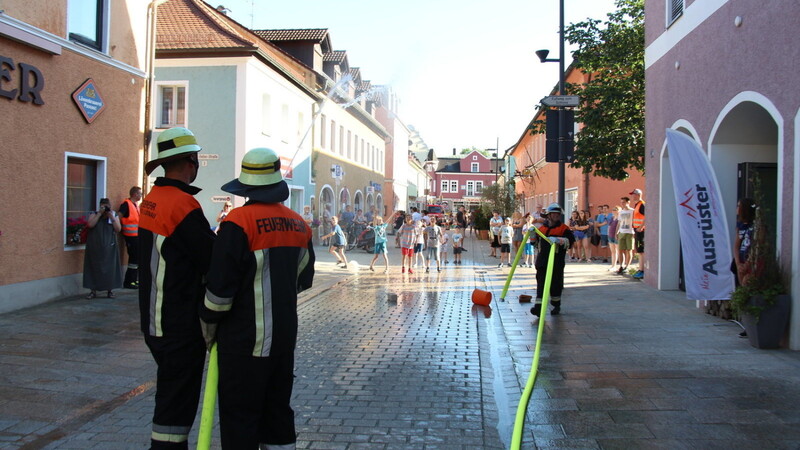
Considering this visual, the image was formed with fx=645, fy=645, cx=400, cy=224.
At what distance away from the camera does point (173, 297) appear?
3375 mm

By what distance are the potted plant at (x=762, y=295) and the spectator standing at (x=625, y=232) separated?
7.79 meters

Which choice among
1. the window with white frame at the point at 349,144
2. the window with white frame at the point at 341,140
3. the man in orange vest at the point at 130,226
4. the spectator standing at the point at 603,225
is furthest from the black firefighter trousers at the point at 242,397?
the window with white frame at the point at 349,144

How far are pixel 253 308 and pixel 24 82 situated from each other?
24.7 feet

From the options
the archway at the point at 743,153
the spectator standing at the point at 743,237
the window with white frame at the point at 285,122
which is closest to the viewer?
the spectator standing at the point at 743,237

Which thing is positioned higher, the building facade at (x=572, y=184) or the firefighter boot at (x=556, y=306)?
the building facade at (x=572, y=184)

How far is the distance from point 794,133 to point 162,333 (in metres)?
6.61

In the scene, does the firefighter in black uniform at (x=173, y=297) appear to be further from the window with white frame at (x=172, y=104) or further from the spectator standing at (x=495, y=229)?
the spectator standing at (x=495, y=229)

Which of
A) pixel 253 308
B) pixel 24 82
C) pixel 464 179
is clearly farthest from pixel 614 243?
pixel 464 179

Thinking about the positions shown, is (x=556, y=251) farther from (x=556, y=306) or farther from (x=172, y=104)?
(x=172, y=104)

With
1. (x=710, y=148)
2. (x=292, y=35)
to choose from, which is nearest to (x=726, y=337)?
(x=710, y=148)

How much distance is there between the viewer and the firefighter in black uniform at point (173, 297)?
11.0ft

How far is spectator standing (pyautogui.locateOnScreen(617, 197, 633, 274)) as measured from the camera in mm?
14930

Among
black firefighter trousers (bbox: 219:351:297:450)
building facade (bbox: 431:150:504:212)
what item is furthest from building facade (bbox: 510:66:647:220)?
building facade (bbox: 431:150:504:212)

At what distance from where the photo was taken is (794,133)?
6.83 m
